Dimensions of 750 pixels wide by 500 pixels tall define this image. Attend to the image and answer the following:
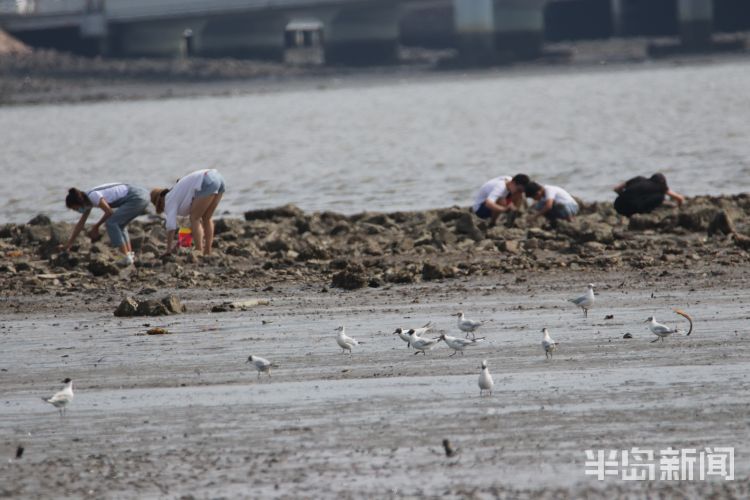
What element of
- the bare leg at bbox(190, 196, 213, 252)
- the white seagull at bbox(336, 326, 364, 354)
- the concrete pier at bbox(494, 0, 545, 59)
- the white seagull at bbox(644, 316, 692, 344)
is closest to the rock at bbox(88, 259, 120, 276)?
the bare leg at bbox(190, 196, 213, 252)

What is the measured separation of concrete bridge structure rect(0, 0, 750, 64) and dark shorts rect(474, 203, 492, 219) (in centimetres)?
7535

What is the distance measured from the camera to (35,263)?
15.8 m

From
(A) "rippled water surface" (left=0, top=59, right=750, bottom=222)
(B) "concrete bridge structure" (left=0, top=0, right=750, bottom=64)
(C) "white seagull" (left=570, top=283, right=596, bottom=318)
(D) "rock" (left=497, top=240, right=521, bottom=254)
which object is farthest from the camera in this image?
(B) "concrete bridge structure" (left=0, top=0, right=750, bottom=64)

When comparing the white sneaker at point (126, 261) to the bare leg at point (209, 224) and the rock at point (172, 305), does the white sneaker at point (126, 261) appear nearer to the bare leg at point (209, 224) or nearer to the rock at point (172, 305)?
the bare leg at point (209, 224)

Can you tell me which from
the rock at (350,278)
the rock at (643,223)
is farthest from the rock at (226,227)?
the rock at (643,223)

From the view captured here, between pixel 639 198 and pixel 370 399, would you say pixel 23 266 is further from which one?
pixel 370 399

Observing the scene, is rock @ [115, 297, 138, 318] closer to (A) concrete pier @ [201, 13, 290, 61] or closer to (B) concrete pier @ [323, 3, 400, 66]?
(B) concrete pier @ [323, 3, 400, 66]

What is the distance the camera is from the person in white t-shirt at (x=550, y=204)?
666 inches

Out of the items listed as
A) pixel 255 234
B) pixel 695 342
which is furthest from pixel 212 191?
pixel 695 342

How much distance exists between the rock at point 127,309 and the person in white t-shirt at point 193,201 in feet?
10.2

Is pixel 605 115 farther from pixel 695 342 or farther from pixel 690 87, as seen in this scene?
pixel 695 342

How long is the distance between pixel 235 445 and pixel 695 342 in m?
3.73

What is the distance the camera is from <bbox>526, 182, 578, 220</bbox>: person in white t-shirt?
1691 centimetres

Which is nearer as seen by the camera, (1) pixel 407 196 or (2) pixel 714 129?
(1) pixel 407 196
